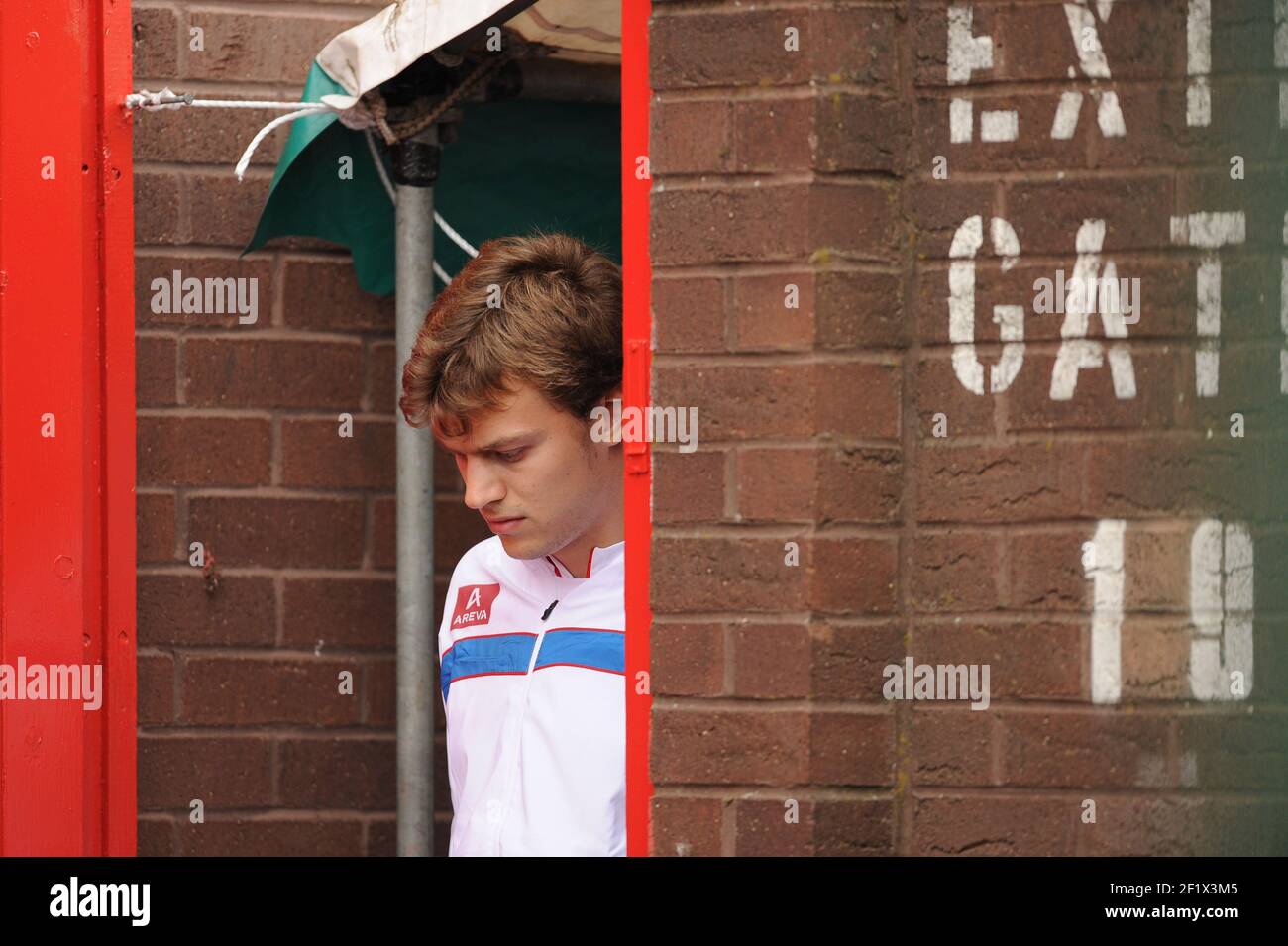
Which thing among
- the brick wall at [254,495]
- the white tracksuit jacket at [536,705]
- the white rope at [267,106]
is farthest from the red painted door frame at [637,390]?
the brick wall at [254,495]

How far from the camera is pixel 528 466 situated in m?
2.92

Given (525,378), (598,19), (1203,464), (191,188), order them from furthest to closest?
(191,188)
(598,19)
(525,378)
(1203,464)

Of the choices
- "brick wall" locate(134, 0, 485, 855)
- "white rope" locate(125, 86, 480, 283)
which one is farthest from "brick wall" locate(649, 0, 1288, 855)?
"brick wall" locate(134, 0, 485, 855)

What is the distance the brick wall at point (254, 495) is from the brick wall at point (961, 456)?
48.8 inches

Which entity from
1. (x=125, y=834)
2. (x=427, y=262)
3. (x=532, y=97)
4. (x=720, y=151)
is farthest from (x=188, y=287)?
(x=720, y=151)

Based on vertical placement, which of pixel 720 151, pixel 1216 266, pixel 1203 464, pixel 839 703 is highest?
pixel 720 151

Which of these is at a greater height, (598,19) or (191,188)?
(598,19)

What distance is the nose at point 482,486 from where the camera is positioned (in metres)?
2.90

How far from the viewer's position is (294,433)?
3.62 meters

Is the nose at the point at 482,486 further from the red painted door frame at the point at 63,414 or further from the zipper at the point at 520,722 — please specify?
the red painted door frame at the point at 63,414

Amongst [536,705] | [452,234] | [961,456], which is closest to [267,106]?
[452,234]

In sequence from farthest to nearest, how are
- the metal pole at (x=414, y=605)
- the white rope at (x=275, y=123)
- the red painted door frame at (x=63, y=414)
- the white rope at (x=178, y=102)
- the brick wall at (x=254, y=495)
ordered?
1. the brick wall at (x=254, y=495)
2. the metal pole at (x=414, y=605)
3. the white rope at (x=275, y=123)
4. the white rope at (x=178, y=102)
5. the red painted door frame at (x=63, y=414)
